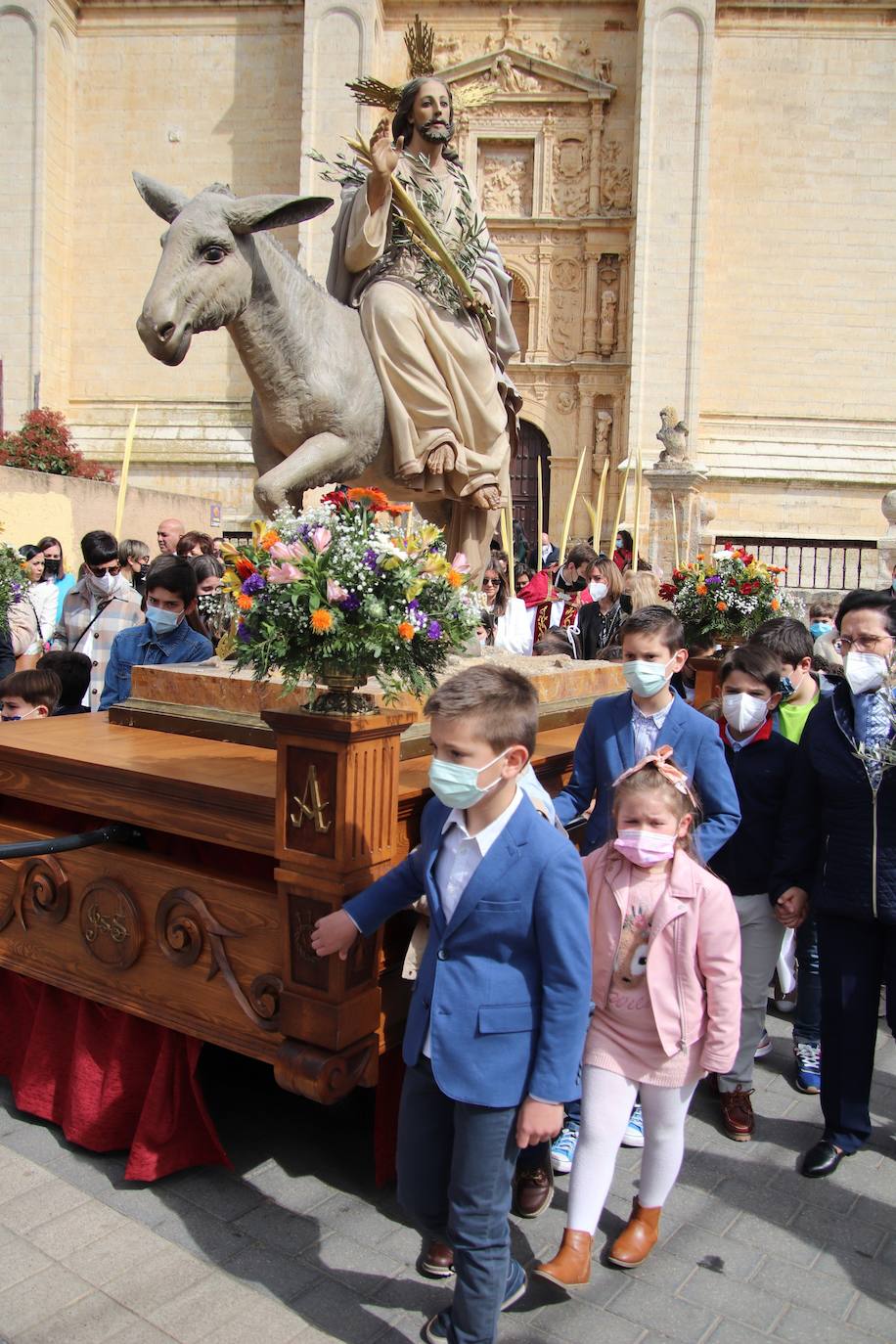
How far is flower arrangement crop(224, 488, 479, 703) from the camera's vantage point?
2.84 meters

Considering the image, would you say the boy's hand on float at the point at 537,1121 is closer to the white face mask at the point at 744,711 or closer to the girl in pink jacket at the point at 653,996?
the girl in pink jacket at the point at 653,996

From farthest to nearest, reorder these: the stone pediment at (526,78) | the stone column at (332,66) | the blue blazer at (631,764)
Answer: the stone pediment at (526,78) < the stone column at (332,66) < the blue blazer at (631,764)

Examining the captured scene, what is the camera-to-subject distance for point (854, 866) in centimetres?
354

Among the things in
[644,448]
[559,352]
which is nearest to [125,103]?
[559,352]

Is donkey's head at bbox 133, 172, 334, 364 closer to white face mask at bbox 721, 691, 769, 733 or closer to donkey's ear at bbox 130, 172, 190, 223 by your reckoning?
donkey's ear at bbox 130, 172, 190, 223

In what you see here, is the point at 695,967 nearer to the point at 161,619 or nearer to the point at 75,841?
the point at 75,841

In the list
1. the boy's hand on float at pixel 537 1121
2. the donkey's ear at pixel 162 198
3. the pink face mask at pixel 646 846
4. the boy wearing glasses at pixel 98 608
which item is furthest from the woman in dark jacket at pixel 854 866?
the boy wearing glasses at pixel 98 608

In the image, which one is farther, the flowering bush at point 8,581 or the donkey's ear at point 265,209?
the flowering bush at point 8,581

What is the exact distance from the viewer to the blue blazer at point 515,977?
2.44 m

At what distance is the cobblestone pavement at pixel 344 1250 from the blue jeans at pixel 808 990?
61 centimetres

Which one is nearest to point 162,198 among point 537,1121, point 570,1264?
point 537,1121

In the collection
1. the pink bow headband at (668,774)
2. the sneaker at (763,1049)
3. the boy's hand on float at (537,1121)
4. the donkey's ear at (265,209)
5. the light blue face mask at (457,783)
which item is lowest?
the sneaker at (763,1049)

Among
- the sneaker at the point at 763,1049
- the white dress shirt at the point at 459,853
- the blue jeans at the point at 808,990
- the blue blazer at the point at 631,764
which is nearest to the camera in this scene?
the white dress shirt at the point at 459,853

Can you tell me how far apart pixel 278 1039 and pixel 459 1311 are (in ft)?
2.97
